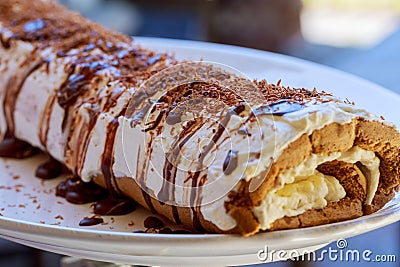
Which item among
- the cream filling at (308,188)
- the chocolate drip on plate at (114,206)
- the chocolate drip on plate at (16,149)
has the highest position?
the cream filling at (308,188)

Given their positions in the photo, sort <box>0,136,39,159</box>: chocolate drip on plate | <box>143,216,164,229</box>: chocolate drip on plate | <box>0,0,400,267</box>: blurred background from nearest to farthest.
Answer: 1. <box>143,216,164,229</box>: chocolate drip on plate
2. <box>0,136,39,159</box>: chocolate drip on plate
3. <box>0,0,400,267</box>: blurred background

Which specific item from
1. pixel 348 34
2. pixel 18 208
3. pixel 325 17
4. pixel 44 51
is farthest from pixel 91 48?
pixel 325 17

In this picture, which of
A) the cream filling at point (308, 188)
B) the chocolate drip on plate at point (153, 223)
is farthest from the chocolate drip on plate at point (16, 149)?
the cream filling at point (308, 188)

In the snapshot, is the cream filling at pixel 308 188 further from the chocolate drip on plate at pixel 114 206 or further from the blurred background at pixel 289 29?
the blurred background at pixel 289 29

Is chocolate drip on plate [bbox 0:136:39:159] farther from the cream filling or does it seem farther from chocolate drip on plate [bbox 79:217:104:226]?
the cream filling

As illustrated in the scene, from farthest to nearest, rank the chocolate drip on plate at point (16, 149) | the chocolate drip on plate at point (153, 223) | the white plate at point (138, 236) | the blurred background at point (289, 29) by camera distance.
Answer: the blurred background at point (289, 29), the chocolate drip on plate at point (16, 149), the chocolate drip on plate at point (153, 223), the white plate at point (138, 236)

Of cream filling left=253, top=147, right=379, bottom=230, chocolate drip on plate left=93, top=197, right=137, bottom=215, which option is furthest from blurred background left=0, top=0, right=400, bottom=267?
cream filling left=253, top=147, right=379, bottom=230
